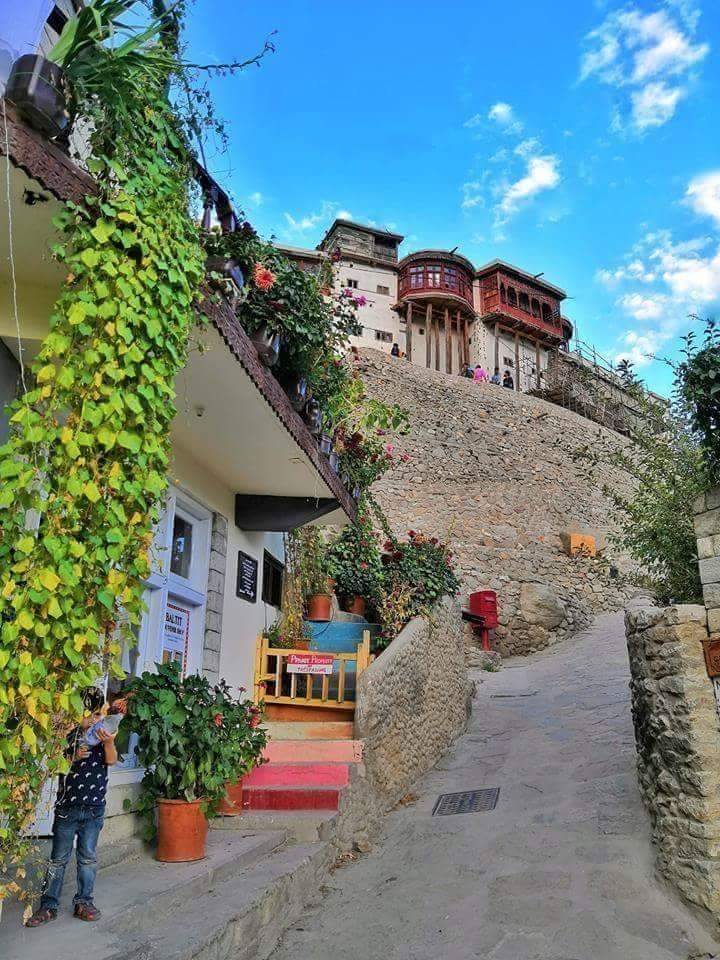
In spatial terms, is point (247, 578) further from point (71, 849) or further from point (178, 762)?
point (71, 849)

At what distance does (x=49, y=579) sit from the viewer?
2598 millimetres

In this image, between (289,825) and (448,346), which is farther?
(448,346)

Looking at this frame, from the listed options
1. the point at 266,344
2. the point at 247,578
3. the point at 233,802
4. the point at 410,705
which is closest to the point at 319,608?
the point at 410,705

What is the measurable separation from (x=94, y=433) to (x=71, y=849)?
2.21 m

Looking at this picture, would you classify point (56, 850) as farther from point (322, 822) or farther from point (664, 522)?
point (664, 522)

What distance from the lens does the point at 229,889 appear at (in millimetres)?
4285

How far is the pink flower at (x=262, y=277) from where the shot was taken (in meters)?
5.24

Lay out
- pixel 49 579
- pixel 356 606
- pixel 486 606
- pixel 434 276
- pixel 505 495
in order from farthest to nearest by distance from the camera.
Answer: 1. pixel 434 276
2. pixel 505 495
3. pixel 486 606
4. pixel 356 606
5. pixel 49 579

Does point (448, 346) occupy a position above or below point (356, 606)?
above

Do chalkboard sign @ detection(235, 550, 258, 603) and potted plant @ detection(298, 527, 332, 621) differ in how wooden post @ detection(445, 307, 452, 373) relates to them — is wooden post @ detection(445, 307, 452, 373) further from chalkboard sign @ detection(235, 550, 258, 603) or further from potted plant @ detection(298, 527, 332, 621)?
chalkboard sign @ detection(235, 550, 258, 603)

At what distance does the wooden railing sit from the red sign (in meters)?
0.02

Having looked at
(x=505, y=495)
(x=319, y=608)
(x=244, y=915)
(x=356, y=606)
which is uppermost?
(x=505, y=495)

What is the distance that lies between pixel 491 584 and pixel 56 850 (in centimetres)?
1576

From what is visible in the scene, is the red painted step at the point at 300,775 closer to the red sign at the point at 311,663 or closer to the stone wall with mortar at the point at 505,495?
the red sign at the point at 311,663
